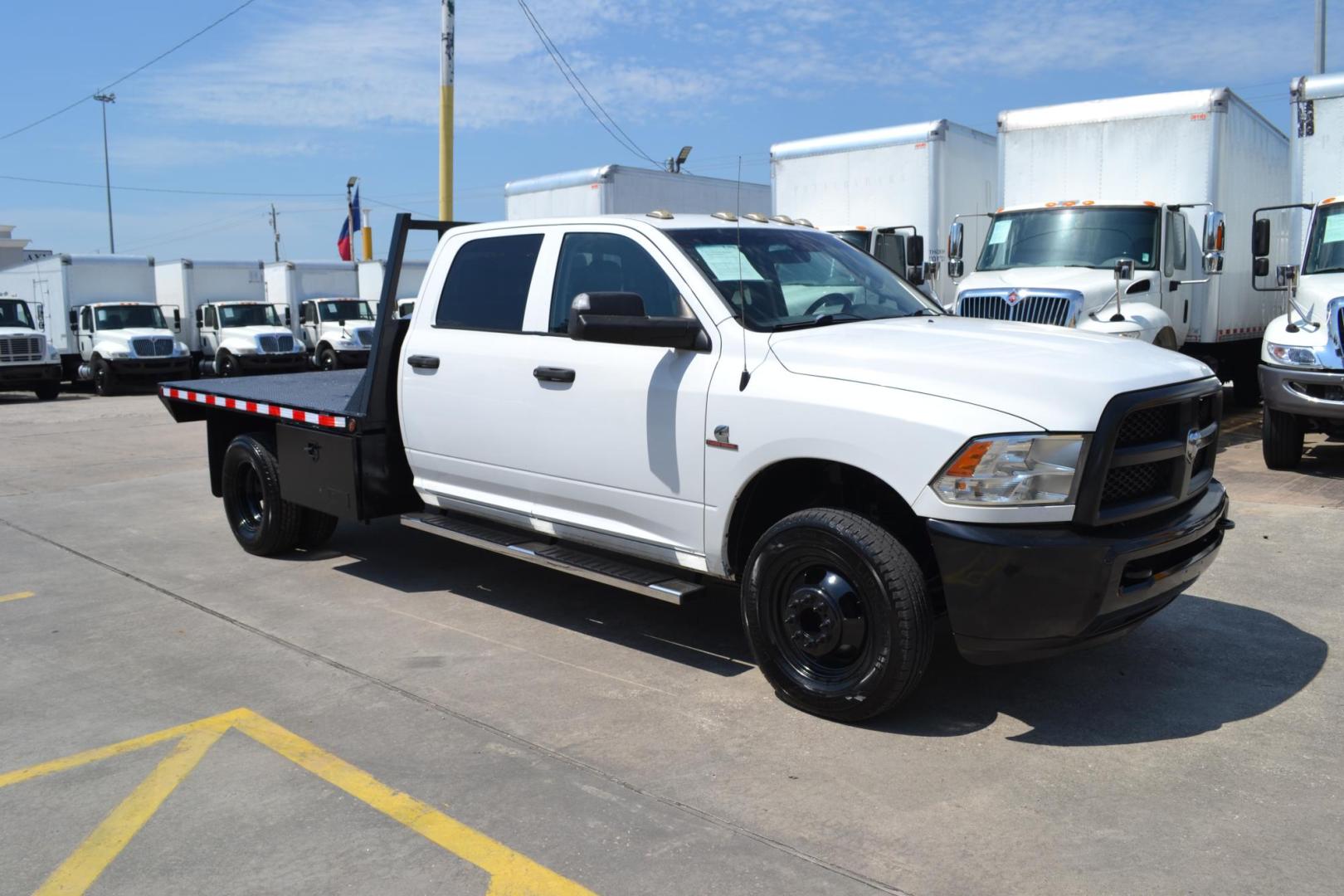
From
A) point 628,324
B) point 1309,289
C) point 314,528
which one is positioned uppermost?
point 1309,289

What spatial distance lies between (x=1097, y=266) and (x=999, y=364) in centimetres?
804

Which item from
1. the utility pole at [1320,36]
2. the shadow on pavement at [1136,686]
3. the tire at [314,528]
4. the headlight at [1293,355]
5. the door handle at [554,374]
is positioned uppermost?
the utility pole at [1320,36]

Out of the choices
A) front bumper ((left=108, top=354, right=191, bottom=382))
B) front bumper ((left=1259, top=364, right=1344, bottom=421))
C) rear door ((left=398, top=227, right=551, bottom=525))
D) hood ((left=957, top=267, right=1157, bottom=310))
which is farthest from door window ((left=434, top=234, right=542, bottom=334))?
front bumper ((left=108, top=354, right=191, bottom=382))

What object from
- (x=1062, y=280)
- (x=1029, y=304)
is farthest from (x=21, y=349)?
(x=1062, y=280)

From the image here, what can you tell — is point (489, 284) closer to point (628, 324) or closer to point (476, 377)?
point (476, 377)

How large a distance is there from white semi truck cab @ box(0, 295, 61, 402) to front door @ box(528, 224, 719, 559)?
2129 cm

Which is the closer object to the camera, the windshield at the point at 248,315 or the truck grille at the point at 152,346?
the truck grille at the point at 152,346

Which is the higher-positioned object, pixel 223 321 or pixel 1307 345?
pixel 223 321

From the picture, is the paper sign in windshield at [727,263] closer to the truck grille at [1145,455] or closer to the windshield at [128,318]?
the truck grille at [1145,455]

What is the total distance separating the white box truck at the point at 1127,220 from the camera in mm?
10922

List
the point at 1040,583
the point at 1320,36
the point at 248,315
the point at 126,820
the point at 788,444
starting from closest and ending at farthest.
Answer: the point at 126,820 < the point at 1040,583 < the point at 788,444 < the point at 1320,36 < the point at 248,315

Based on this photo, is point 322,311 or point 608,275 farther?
point 322,311

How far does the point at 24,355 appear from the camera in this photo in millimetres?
23094

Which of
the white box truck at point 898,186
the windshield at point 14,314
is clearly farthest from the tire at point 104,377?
the white box truck at point 898,186
